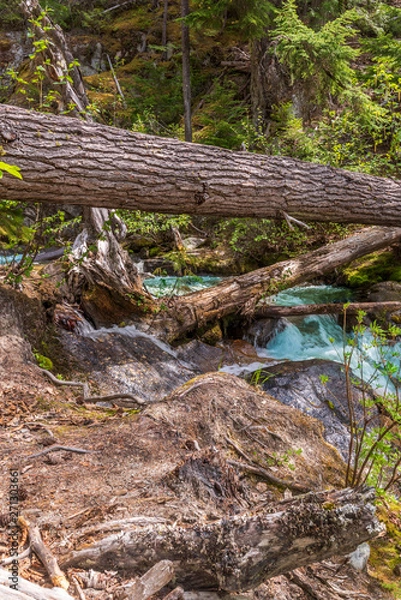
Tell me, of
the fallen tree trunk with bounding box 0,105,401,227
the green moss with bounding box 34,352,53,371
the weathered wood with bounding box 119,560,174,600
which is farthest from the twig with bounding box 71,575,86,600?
the fallen tree trunk with bounding box 0,105,401,227

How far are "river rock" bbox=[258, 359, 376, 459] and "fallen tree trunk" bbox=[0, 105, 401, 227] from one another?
2041 mm

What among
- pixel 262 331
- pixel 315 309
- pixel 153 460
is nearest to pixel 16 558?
pixel 153 460

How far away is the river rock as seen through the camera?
510cm

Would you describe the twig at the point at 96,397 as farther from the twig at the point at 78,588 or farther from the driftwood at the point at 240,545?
the twig at the point at 78,588

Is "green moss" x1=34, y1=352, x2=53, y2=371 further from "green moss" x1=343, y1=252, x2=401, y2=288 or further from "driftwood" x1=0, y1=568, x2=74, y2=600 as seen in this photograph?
"green moss" x1=343, y1=252, x2=401, y2=288

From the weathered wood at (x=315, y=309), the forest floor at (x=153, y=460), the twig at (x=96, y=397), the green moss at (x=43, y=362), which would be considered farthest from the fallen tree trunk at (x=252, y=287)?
the forest floor at (x=153, y=460)

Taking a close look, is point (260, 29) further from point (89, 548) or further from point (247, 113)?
point (89, 548)

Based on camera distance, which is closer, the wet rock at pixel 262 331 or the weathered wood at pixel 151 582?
the weathered wood at pixel 151 582

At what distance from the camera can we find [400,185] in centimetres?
691

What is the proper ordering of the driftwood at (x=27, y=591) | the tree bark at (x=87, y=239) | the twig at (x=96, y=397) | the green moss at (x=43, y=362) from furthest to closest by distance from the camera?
the tree bark at (x=87, y=239), the green moss at (x=43, y=362), the twig at (x=96, y=397), the driftwood at (x=27, y=591)

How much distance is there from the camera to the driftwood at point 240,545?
66.1 inches

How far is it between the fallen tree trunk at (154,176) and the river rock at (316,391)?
6.70 ft

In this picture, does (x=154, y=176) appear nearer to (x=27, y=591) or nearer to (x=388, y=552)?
(x=388, y=552)

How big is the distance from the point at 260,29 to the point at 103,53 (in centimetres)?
1096
